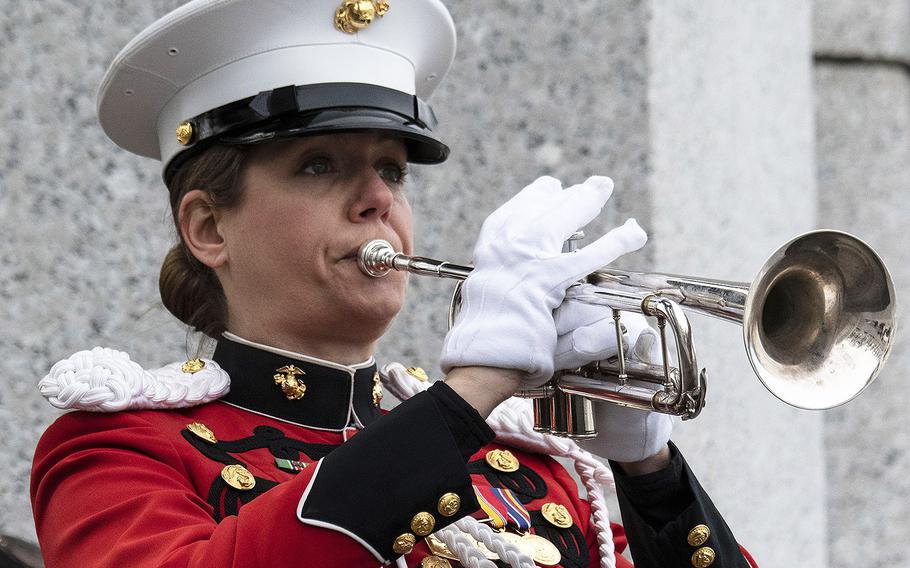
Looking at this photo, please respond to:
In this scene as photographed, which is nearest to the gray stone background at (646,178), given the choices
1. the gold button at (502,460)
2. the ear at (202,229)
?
the ear at (202,229)

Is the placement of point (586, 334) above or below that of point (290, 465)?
above

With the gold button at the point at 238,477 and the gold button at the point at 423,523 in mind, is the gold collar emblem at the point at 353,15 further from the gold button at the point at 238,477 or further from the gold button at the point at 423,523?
the gold button at the point at 423,523

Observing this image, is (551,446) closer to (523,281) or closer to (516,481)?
(516,481)

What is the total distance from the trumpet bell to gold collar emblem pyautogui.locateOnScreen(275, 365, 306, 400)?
3.02 ft

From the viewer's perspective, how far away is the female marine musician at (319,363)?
7.61 feet

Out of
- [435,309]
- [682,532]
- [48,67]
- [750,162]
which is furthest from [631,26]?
[682,532]

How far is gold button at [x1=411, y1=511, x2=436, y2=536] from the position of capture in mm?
2283

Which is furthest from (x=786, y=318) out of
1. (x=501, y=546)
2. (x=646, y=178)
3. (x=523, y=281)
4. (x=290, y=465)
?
(x=646, y=178)

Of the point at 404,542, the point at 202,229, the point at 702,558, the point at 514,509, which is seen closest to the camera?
the point at 404,542

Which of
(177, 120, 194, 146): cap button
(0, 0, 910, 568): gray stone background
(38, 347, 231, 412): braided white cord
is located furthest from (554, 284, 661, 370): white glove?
(0, 0, 910, 568): gray stone background

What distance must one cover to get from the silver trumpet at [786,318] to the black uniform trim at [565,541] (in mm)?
408

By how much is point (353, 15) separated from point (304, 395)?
28.4 inches

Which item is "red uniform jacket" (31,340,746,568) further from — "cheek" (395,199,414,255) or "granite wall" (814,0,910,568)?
"granite wall" (814,0,910,568)

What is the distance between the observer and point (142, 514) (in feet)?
7.93
